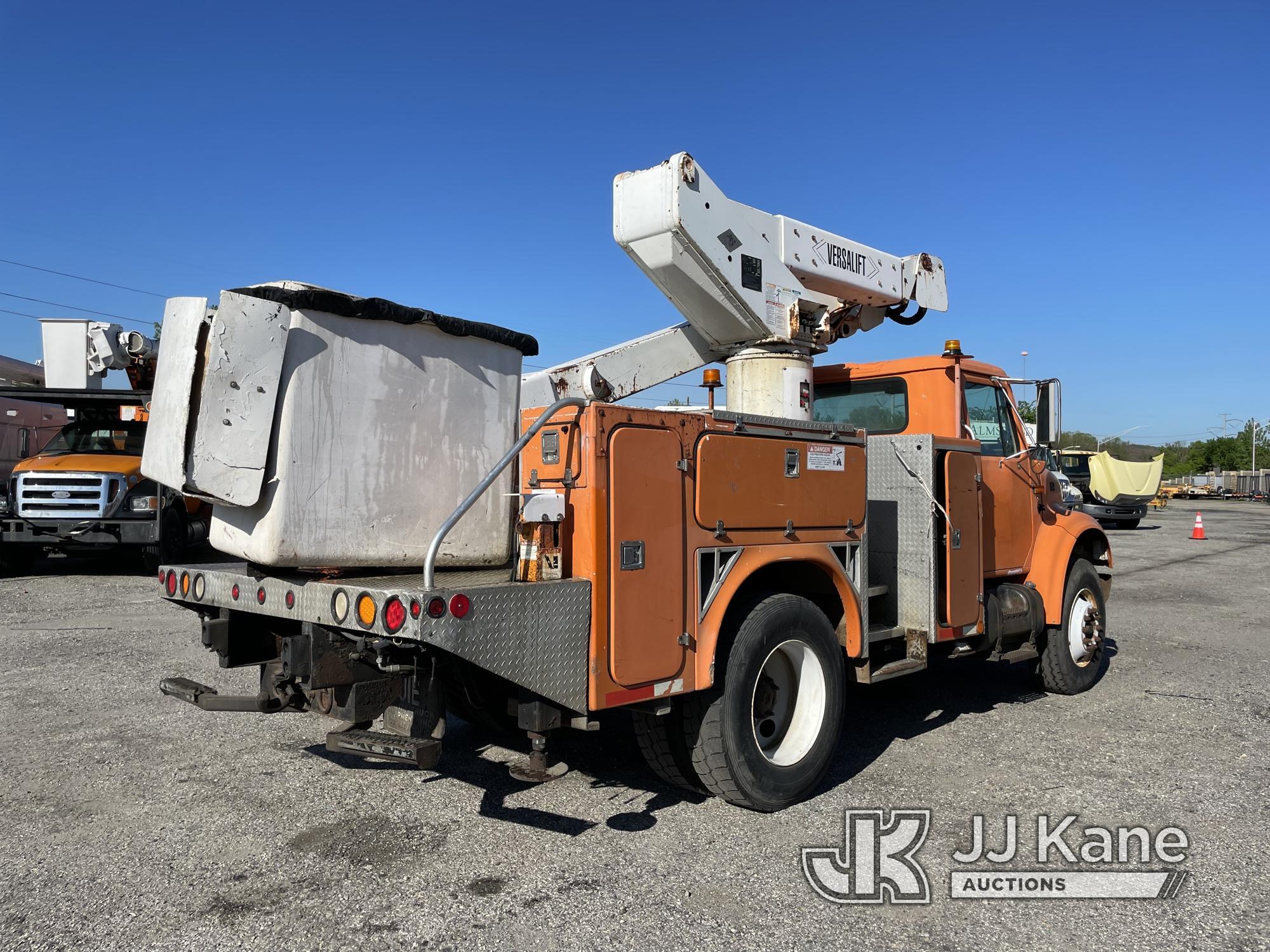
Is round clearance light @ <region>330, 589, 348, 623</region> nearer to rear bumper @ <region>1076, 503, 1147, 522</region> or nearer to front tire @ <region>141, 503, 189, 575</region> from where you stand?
front tire @ <region>141, 503, 189, 575</region>

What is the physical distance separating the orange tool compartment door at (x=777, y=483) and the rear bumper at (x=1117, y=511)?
1037 inches

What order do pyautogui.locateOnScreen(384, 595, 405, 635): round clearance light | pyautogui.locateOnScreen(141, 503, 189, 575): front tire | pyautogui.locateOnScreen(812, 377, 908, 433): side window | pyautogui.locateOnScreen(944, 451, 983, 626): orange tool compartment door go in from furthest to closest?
pyautogui.locateOnScreen(141, 503, 189, 575): front tire → pyautogui.locateOnScreen(812, 377, 908, 433): side window → pyautogui.locateOnScreen(944, 451, 983, 626): orange tool compartment door → pyautogui.locateOnScreen(384, 595, 405, 635): round clearance light

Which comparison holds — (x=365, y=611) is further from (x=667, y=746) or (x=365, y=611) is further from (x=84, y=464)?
(x=84, y=464)

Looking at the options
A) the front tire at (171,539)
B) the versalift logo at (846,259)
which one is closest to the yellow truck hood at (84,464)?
the front tire at (171,539)

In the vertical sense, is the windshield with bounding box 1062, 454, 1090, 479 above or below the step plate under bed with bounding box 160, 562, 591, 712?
above

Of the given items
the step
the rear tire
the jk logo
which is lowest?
the jk logo

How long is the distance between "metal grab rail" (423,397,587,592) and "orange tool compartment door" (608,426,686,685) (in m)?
0.24

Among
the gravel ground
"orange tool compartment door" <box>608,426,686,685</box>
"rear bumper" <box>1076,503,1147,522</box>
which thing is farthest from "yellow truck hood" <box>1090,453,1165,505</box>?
"orange tool compartment door" <box>608,426,686,685</box>

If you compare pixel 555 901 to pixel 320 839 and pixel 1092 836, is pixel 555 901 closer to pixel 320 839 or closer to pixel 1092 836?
pixel 320 839

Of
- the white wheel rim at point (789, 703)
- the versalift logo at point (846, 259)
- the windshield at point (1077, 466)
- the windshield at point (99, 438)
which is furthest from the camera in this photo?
the windshield at point (1077, 466)

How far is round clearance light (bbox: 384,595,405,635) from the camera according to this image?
129 inches

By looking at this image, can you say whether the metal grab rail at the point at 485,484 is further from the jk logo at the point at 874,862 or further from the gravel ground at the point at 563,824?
the jk logo at the point at 874,862

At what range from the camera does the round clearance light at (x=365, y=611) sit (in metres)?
3.35

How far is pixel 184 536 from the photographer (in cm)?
1269
